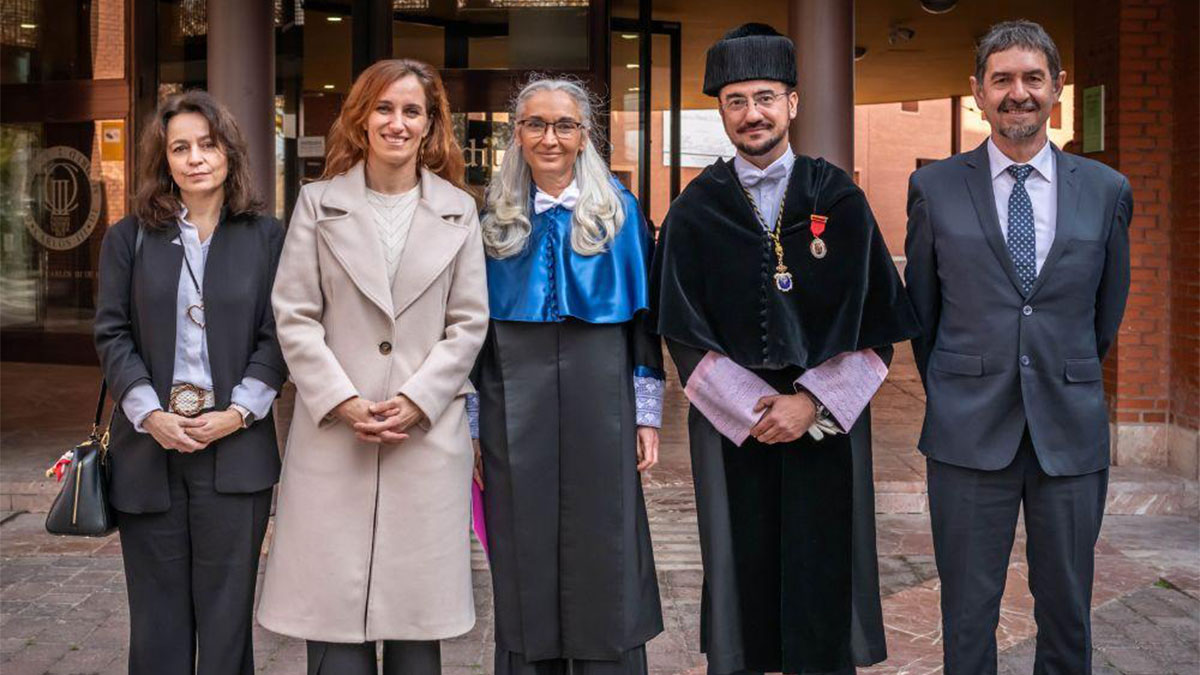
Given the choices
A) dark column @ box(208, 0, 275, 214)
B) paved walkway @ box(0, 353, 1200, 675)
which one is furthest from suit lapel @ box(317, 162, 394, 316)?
dark column @ box(208, 0, 275, 214)

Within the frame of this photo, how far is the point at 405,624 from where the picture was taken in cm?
343

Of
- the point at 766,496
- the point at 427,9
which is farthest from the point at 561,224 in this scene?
the point at 427,9

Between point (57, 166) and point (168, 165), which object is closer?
point (168, 165)

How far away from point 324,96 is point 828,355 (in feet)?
24.5

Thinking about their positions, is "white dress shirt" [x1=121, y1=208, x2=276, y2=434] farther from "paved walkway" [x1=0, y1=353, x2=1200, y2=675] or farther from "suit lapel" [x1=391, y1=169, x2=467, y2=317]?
"paved walkway" [x1=0, y1=353, x2=1200, y2=675]

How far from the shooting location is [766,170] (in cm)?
347

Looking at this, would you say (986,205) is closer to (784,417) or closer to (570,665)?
(784,417)

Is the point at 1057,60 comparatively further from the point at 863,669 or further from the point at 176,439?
the point at 176,439

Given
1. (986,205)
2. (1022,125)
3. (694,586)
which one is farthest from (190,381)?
(694,586)

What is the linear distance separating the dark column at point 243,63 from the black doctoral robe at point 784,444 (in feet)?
12.4

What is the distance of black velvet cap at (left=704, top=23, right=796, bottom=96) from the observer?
3.39 m

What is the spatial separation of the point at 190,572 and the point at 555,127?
1.58 m

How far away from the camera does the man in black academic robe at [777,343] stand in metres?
3.40

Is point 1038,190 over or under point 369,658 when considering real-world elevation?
over
